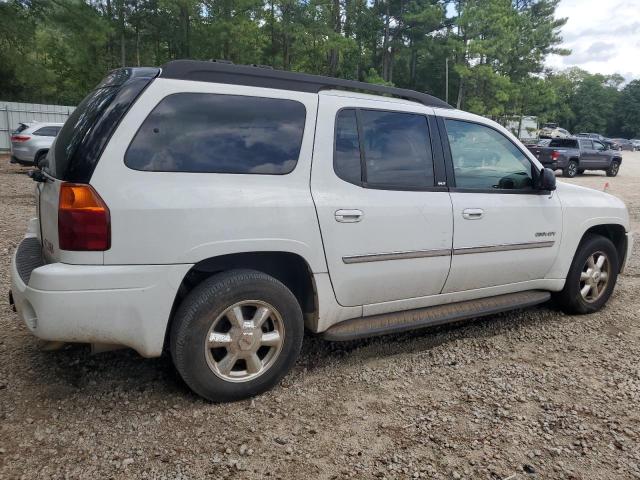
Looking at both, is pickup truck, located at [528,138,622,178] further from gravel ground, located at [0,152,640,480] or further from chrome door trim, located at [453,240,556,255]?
gravel ground, located at [0,152,640,480]

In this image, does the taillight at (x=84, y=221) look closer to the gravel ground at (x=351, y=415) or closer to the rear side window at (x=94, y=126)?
the rear side window at (x=94, y=126)

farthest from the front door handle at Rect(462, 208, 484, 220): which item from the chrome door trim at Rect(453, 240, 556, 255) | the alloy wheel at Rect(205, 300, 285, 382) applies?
the alloy wheel at Rect(205, 300, 285, 382)

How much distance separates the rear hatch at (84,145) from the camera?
2.47m

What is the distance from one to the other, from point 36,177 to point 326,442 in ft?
7.29

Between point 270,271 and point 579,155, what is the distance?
21.6 metres

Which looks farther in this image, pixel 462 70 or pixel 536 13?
pixel 536 13

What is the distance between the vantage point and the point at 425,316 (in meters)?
3.51

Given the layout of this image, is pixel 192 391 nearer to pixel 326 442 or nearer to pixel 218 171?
pixel 326 442

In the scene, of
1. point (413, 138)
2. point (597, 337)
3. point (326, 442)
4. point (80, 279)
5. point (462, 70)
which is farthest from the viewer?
point (462, 70)

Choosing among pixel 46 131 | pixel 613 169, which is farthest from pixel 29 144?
pixel 613 169

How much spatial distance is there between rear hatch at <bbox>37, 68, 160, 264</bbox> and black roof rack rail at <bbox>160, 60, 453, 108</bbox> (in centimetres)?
15

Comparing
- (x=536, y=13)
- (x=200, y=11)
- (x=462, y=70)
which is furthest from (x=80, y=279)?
(x=536, y=13)

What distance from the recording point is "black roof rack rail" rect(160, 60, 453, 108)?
2727mm

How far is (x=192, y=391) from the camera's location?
114 inches
